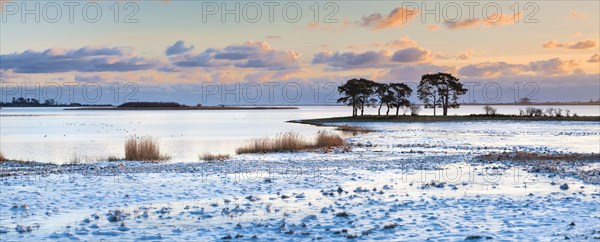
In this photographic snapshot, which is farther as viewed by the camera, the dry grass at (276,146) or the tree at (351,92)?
the tree at (351,92)

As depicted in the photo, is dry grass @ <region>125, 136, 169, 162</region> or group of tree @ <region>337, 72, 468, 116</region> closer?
dry grass @ <region>125, 136, 169, 162</region>

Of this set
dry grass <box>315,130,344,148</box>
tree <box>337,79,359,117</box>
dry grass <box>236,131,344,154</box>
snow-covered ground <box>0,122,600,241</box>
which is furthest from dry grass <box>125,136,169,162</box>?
tree <box>337,79,359,117</box>

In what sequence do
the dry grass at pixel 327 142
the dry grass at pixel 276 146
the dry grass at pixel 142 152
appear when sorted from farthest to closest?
the dry grass at pixel 327 142 → the dry grass at pixel 276 146 → the dry grass at pixel 142 152

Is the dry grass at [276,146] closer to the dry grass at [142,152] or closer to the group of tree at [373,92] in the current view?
the dry grass at [142,152]

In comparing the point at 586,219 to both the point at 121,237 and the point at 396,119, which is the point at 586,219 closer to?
the point at 121,237

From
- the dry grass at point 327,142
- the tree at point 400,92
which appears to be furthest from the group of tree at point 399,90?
the dry grass at point 327,142

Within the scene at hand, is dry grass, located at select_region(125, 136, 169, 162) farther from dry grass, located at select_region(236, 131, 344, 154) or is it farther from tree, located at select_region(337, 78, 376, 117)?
tree, located at select_region(337, 78, 376, 117)

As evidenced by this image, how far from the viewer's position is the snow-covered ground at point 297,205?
513 inches

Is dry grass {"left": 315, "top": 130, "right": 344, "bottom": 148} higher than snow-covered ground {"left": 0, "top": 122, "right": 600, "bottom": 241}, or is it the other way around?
dry grass {"left": 315, "top": 130, "right": 344, "bottom": 148}

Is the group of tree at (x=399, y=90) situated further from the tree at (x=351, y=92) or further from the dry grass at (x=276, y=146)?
the dry grass at (x=276, y=146)

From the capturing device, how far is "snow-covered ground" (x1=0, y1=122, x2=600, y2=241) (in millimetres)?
13039

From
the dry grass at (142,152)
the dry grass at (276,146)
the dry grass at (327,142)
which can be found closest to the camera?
the dry grass at (142,152)

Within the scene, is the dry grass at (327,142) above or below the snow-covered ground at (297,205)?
above

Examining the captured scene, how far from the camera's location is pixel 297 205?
1652 cm
